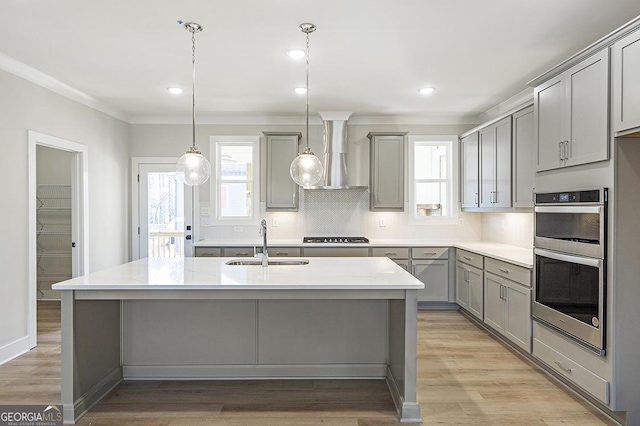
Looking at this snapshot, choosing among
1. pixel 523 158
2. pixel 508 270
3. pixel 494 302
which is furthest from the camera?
pixel 494 302

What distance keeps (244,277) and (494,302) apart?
8.66ft

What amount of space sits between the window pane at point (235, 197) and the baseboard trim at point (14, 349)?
8.96 feet

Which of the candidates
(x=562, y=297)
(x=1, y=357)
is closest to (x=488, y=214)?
(x=562, y=297)

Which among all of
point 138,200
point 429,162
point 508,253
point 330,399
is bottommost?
point 330,399

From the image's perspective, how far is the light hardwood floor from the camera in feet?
8.36

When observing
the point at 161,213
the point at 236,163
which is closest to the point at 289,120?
the point at 236,163

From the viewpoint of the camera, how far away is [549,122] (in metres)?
3.08

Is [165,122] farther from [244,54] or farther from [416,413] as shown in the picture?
[416,413]

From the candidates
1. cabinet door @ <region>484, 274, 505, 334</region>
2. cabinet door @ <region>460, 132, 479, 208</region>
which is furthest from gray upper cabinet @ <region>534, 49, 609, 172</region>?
cabinet door @ <region>460, 132, 479, 208</region>

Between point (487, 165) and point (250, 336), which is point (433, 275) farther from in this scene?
point (250, 336)

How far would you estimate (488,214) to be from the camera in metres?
5.57

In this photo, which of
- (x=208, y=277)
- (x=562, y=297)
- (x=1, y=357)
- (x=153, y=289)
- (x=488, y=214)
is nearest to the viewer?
(x=153, y=289)

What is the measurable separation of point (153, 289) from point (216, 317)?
2.24 feet

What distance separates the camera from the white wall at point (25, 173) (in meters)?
3.53
